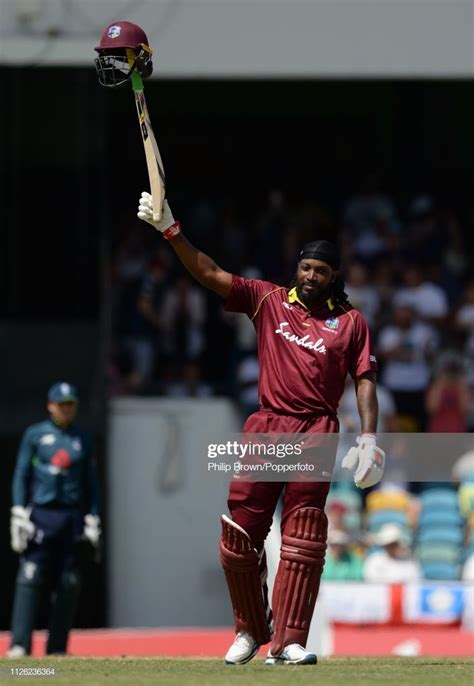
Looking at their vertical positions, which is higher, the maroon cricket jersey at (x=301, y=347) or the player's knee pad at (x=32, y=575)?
the maroon cricket jersey at (x=301, y=347)

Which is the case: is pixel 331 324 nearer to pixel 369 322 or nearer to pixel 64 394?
pixel 64 394

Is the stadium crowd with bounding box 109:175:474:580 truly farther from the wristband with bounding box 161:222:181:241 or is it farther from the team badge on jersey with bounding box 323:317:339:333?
the wristband with bounding box 161:222:181:241

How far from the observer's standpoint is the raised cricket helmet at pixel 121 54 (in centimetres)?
739

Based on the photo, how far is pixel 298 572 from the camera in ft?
23.2

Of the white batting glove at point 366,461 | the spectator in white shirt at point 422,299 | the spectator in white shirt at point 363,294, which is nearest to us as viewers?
the white batting glove at point 366,461

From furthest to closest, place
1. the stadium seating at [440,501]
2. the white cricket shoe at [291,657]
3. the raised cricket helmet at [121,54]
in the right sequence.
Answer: the stadium seating at [440,501] → the raised cricket helmet at [121,54] → the white cricket shoe at [291,657]

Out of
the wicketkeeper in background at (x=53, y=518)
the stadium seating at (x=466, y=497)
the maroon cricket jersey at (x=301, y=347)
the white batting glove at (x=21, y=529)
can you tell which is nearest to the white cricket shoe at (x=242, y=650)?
the maroon cricket jersey at (x=301, y=347)

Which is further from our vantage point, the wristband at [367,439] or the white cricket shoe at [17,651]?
the white cricket shoe at [17,651]

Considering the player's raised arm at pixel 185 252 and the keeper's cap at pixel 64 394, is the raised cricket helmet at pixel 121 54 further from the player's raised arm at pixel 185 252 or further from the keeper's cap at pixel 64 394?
the keeper's cap at pixel 64 394

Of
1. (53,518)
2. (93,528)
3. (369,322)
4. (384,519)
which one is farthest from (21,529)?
(369,322)

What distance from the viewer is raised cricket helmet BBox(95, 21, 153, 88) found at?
7395 millimetres

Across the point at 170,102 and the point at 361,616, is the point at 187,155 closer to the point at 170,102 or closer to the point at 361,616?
the point at 170,102

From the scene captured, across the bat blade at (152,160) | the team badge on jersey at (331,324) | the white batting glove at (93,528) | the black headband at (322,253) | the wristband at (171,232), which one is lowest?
the white batting glove at (93,528)

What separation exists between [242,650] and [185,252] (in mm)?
1766
